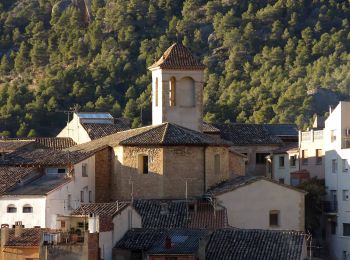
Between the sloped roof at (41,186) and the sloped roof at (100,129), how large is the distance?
1991 cm

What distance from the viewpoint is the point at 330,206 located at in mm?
88750

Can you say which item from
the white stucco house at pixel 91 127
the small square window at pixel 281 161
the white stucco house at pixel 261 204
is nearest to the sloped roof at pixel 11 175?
the white stucco house at pixel 261 204

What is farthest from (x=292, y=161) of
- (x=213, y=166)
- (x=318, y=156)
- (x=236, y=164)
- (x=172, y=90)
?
(x=213, y=166)

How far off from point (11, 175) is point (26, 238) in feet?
38.9

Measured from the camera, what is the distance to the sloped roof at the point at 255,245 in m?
67.2

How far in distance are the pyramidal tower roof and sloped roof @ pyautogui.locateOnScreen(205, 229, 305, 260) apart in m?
21.5

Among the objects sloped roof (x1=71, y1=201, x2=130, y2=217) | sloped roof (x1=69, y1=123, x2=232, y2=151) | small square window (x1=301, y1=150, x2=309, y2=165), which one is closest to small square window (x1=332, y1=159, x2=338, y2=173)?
small square window (x1=301, y1=150, x2=309, y2=165)

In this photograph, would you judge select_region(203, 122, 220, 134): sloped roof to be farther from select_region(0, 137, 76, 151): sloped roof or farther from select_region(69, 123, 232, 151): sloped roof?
select_region(69, 123, 232, 151): sloped roof

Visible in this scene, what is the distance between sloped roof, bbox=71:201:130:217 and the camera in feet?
234

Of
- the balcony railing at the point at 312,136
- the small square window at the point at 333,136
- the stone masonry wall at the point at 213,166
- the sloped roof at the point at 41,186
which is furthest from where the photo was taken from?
the balcony railing at the point at 312,136

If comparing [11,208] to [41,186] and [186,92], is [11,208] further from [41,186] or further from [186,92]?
[186,92]

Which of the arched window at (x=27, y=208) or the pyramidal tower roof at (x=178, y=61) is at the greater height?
the pyramidal tower roof at (x=178, y=61)

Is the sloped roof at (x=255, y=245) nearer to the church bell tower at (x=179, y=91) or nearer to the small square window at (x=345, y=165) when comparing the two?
the small square window at (x=345, y=165)

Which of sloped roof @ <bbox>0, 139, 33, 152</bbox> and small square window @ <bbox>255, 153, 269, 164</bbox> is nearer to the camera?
sloped roof @ <bbox>0, 139, 33, 152</bbox>
